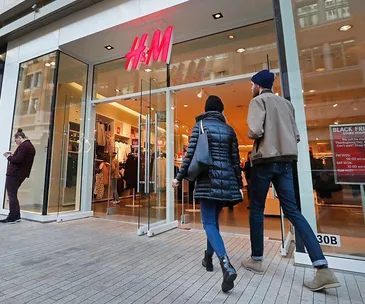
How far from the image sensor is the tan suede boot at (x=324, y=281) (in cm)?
162

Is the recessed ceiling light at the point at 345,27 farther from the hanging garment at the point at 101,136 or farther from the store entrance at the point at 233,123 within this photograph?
the hanging garment at the point at 101,136

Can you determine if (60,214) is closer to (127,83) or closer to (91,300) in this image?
(127,83)

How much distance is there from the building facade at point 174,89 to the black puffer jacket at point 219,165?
882 mm

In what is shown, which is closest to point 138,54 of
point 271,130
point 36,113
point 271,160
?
point 36,113

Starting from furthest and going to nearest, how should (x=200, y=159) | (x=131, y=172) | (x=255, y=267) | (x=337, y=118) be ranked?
(x=131, y=172) → (x=337, y=118) → (x=255, y=267) → (x=200, y=159)

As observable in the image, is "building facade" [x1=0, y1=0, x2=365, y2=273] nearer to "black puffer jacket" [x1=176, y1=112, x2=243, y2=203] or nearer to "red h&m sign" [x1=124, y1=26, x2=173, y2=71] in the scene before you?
"red h&m sign" [x1=124, y1=26, x2=173, y2=71]

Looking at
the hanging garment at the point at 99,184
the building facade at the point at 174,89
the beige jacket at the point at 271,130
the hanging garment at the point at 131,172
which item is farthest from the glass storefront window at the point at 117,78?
the beige jacket at the point at 271,130

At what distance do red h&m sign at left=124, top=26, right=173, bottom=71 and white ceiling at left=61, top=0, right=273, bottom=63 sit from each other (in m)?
0.21

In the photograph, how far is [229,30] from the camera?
409cm

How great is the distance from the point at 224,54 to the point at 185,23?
0.82m

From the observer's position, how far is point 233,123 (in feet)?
30.2

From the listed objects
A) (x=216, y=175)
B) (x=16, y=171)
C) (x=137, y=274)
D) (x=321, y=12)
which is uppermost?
(x=321, y=12)

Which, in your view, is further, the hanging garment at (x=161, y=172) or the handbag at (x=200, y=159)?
the hanging garment at (x=161, y=172)

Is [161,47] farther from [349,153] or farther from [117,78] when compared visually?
[349,153]
